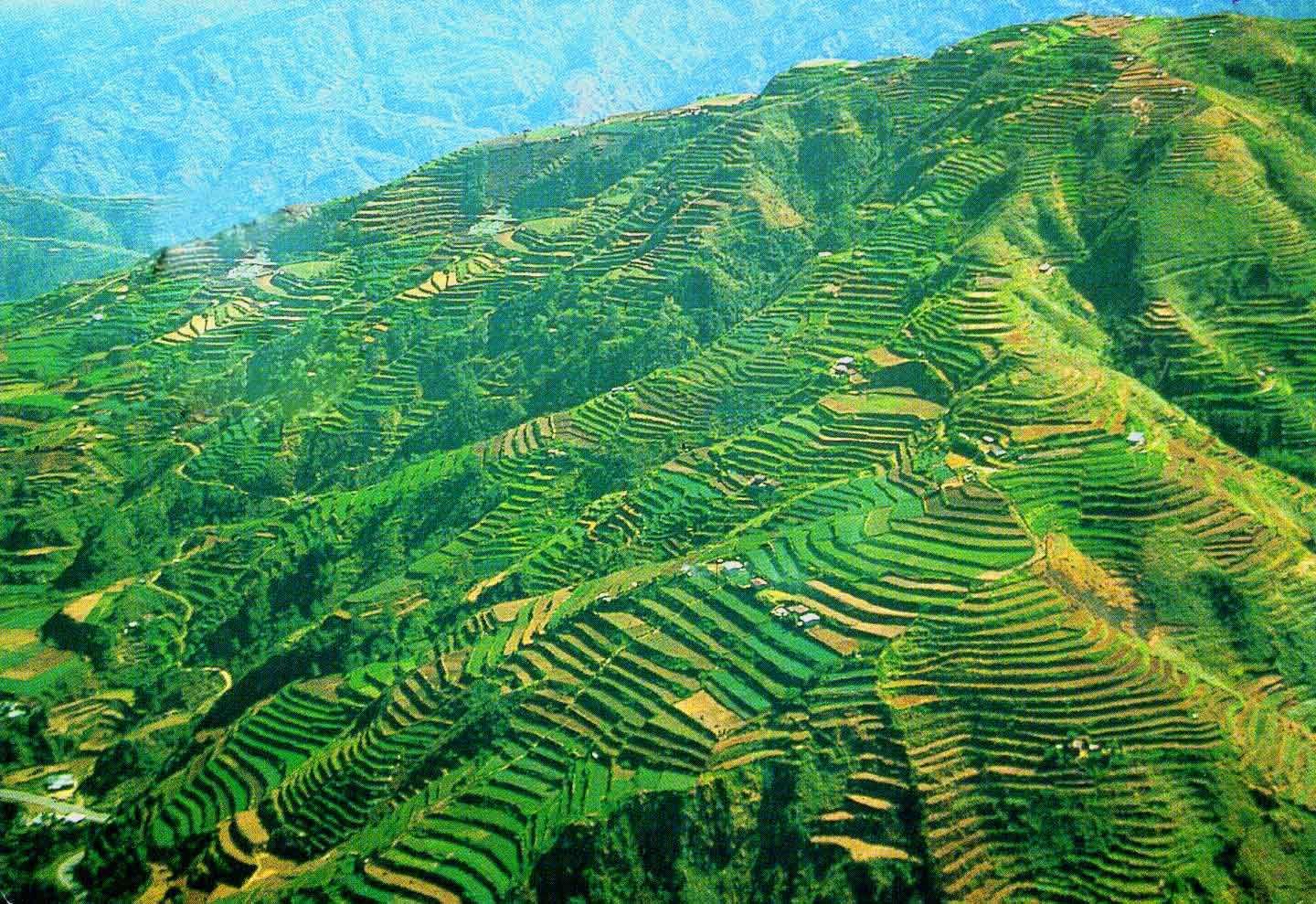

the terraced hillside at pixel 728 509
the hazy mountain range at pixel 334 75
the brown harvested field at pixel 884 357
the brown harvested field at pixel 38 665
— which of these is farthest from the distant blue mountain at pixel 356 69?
the brown harvested field at pixel 884 357

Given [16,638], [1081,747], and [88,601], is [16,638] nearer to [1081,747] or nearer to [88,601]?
[88,601]

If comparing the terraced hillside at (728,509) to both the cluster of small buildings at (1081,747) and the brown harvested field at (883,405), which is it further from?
the brown harvested field at (883,405)

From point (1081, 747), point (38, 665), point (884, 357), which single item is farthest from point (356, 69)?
point (1081, 747)

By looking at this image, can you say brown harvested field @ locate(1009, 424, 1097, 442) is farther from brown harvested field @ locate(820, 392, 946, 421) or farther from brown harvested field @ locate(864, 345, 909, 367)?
brown harvested field @ locate(864, 345, 909, 367)

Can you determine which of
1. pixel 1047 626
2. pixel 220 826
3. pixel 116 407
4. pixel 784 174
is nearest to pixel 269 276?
pixel 116 407

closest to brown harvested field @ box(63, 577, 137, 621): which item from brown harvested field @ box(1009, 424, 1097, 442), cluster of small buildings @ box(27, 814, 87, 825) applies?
cluster of small buildings @ box(27, 814, 87, 825)

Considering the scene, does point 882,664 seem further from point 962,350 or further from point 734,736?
point 962,350
